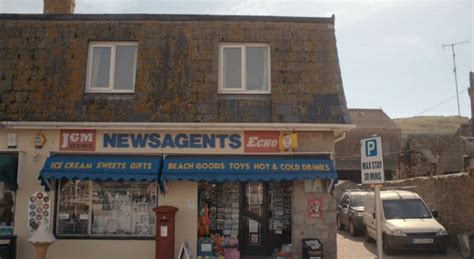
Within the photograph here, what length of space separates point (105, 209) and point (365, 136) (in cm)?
4379

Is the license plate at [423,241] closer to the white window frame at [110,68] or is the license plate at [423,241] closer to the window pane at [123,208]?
the window pane at [123,208]

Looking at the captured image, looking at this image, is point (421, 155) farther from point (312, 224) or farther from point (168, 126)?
point (168, 126)

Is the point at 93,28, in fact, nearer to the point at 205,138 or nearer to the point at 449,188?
the point at 205,138

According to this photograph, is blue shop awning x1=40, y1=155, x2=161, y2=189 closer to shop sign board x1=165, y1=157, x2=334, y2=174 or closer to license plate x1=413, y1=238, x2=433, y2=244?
shop sign board x1=165, y1=157, x2=334, y2=174

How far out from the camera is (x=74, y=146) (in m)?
11.4

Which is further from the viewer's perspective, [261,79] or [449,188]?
[449,188]

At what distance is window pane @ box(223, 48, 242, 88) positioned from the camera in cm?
1205

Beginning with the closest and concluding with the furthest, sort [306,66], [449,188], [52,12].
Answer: [306,66] < [52,12] < [449,188]

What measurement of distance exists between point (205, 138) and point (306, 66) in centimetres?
332

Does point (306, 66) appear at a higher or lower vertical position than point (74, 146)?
higher

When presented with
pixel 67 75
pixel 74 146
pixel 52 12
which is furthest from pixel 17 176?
pixel 52 12

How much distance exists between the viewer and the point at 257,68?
12.2 meters

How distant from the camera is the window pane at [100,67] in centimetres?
1202

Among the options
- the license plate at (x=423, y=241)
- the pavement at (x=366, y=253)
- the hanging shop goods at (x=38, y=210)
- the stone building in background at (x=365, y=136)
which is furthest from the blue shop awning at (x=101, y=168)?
the stone building in background at (x=365, y=136)
